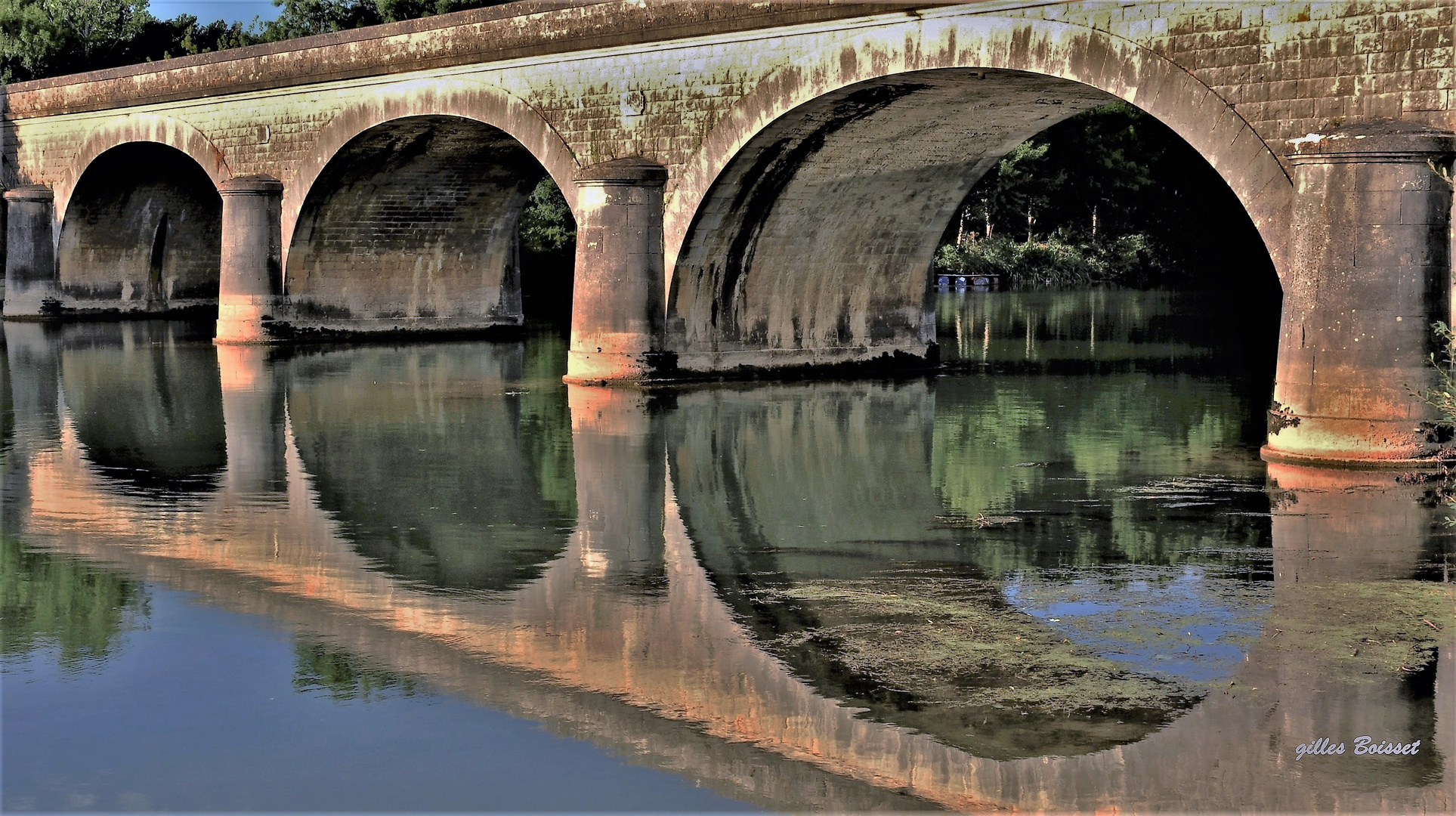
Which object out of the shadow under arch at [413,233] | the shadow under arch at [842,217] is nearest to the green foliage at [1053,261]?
the shadow under arch at [413,233]

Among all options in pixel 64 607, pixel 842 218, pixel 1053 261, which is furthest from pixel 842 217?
pixel 1053 261

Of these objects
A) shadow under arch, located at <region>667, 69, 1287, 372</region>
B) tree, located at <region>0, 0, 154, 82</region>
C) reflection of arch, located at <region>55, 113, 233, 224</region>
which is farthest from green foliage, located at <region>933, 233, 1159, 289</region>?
shadow under arch, located at <region>667, 69, 1287, 372</region>

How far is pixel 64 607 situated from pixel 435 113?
14369 mm

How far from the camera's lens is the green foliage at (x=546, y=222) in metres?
39.5

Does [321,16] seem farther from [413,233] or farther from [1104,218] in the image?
[1104,218]

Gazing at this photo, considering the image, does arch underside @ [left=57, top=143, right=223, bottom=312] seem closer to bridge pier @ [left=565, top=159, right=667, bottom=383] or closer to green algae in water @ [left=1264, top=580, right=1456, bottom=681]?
bridge pier @ [left=565, top=159, right=667, bottom=383]

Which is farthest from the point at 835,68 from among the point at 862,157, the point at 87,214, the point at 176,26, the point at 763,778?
the point at 176,26

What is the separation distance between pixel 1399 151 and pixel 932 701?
276 inches

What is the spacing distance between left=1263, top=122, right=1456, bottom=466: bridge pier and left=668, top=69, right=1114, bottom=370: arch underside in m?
4.02

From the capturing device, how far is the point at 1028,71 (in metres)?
14.5

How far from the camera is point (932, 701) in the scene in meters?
6.46

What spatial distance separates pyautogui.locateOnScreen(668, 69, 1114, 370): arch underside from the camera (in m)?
16.9

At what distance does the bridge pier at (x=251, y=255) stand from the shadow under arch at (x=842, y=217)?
9.15 m

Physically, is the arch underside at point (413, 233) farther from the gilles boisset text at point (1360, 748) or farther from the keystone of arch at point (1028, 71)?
Result: the gilles boisset text at point (1360, 748)
